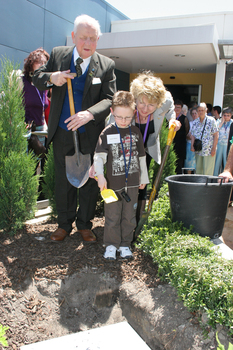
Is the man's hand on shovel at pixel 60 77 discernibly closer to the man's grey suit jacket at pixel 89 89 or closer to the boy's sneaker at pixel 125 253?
the man's grey suit jacket at pixel 89 89

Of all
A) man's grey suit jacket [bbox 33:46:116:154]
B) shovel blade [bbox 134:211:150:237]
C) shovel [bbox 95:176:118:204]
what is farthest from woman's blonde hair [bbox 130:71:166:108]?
shovel blade [bbox 134:211:150:237]

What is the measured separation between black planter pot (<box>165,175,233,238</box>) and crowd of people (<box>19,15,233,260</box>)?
1.27 ft

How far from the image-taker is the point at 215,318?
1917 mm

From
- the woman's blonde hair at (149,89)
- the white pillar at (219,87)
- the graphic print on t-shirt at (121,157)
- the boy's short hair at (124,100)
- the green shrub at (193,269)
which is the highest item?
the white pillar at (219,87)

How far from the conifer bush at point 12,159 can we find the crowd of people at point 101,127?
401mm

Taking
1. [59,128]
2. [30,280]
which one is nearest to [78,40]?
[59,128]

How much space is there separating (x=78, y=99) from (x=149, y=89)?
2.47 feet

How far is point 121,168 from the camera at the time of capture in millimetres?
2826

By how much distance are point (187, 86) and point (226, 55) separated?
518cm

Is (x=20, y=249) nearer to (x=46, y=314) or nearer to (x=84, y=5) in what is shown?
(x=46, y=314)

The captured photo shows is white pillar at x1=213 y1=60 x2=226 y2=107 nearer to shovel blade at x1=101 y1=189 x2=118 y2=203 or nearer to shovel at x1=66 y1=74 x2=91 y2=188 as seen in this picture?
shovel at x1=66 y1=74 x2=91 y2=188

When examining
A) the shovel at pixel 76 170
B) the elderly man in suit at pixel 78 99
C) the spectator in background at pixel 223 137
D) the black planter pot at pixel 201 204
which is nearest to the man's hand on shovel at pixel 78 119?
the elderly man in suit at pixel 78 99

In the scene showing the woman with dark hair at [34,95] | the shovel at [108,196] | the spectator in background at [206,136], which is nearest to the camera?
the shovel at [108,196]

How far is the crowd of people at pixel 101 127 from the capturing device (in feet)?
9.05
